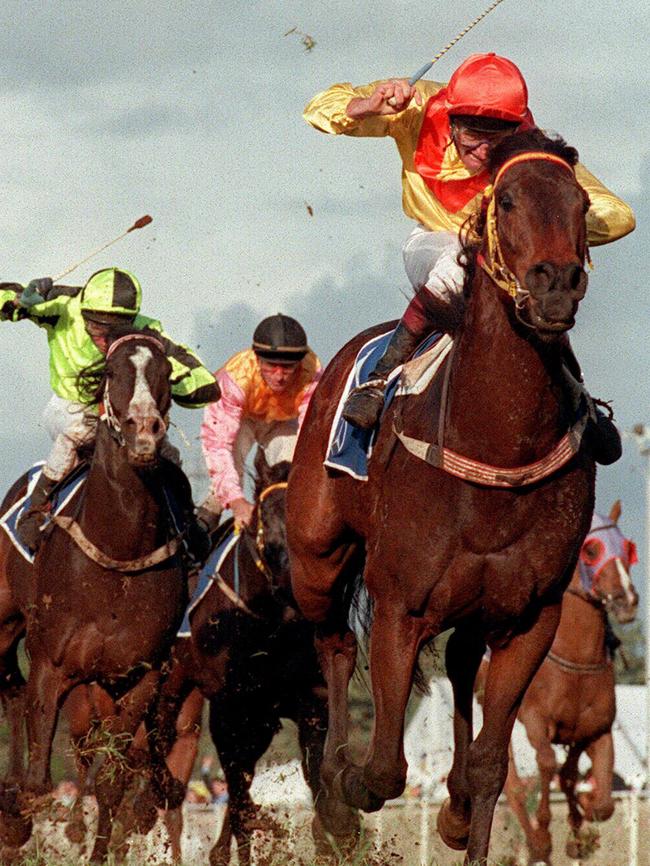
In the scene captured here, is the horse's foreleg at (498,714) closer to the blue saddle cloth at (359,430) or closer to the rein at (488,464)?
the rein at (488,464)

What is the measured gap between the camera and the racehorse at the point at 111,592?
30.6 ft

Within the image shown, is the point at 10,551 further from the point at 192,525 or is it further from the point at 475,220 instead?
the point at 475,220

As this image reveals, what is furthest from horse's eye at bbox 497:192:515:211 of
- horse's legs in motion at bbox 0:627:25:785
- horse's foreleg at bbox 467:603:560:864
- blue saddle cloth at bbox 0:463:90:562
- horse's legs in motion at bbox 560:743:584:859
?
horse's legs in motion at bbox 560:743:584:859

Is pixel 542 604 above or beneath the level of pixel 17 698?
above

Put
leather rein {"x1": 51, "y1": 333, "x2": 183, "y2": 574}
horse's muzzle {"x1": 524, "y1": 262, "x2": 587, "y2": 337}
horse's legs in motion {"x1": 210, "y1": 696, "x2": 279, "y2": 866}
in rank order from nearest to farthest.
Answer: horse's muzzle {"x1": 524, "y1": 262, "x2": 587, "y2": 337}
leather rein {"x1": 51, "y1": 333, "x2": 183, "y2": 574}
horse's legs in motion {"x1": 210, "y1": 696, "x2": 279, "y2": 866}

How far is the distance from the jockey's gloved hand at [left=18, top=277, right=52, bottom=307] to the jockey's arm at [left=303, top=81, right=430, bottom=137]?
3198 mm

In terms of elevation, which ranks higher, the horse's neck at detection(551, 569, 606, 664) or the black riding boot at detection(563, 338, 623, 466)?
the black riding boot at detection(563, 338, 623, 466)

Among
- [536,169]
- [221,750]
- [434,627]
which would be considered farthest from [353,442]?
[221,750]

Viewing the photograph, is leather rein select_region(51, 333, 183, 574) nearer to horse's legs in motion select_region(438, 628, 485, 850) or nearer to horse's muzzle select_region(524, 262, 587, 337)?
horse's legs in motion select_region(438, 628, 485, 850)

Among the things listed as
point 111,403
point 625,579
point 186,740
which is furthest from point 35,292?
point 625,579

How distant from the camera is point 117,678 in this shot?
9.62 meters

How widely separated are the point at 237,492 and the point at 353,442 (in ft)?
12.8

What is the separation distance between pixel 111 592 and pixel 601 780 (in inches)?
271

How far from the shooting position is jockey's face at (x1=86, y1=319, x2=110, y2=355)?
34.3ft
